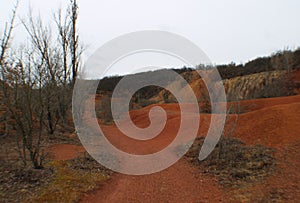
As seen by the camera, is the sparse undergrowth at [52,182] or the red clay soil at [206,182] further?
the red clay soil at [206,182]

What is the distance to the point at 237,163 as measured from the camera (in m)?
6.14

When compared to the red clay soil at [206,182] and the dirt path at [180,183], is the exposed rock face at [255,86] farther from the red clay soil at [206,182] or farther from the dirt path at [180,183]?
the red clay soil at [206,182]

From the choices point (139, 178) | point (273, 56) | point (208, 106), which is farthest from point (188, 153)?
point (273, 56)

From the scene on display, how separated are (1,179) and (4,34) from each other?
3668 mm

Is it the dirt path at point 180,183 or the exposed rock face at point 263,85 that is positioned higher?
the exposed rock face at point 263,85

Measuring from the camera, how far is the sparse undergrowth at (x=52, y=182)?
420 cm

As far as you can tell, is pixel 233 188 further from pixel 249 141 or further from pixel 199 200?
pixel 249 141

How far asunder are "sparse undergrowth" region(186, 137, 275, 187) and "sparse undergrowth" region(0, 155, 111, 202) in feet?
10.4

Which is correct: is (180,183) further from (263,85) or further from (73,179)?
(263,85)

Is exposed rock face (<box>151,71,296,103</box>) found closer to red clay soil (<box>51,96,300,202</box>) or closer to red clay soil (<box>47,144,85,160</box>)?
red clay soil (<box>51,96,300,202</box>)

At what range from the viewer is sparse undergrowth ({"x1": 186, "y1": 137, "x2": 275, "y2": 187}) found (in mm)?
5250

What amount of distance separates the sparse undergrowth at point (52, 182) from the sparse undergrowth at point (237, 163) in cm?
317

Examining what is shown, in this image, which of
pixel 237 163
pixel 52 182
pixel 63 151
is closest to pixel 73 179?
pixel 52 182

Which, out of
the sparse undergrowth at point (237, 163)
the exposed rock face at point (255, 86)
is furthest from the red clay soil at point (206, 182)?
the exposed rock face at point (255, 86)
